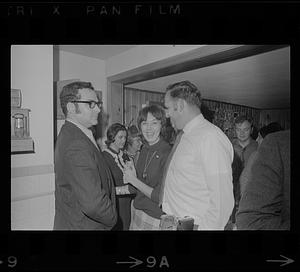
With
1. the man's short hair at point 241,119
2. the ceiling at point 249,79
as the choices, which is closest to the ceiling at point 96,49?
the ceiling at point 249,79

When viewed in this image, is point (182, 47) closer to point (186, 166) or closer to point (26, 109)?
point (186, 166)

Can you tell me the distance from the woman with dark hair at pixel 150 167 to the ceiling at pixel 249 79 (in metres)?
0.15

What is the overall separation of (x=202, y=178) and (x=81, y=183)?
22.2 inches

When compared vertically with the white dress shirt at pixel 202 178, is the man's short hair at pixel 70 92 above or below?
above

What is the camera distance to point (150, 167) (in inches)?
55.3

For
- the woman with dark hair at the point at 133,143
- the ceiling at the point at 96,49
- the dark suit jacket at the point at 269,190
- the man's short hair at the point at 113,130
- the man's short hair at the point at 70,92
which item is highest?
the ceiling at the point at 96,49

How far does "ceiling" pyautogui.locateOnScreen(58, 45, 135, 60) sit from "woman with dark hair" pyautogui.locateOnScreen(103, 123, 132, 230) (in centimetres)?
35

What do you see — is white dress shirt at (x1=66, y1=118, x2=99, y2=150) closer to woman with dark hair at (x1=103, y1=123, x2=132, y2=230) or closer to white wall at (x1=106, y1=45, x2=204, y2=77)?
woman with dark hair at (x1=103, y1=123, x2=132, y2=230)

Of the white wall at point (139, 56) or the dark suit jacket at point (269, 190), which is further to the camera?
the white wall at point (139, 56)

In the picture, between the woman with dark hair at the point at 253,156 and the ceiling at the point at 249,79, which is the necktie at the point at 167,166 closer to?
the ceiling at the point at 249,79

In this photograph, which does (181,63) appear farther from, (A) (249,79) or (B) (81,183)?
(B) (81,183)

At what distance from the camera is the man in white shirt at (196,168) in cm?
136
